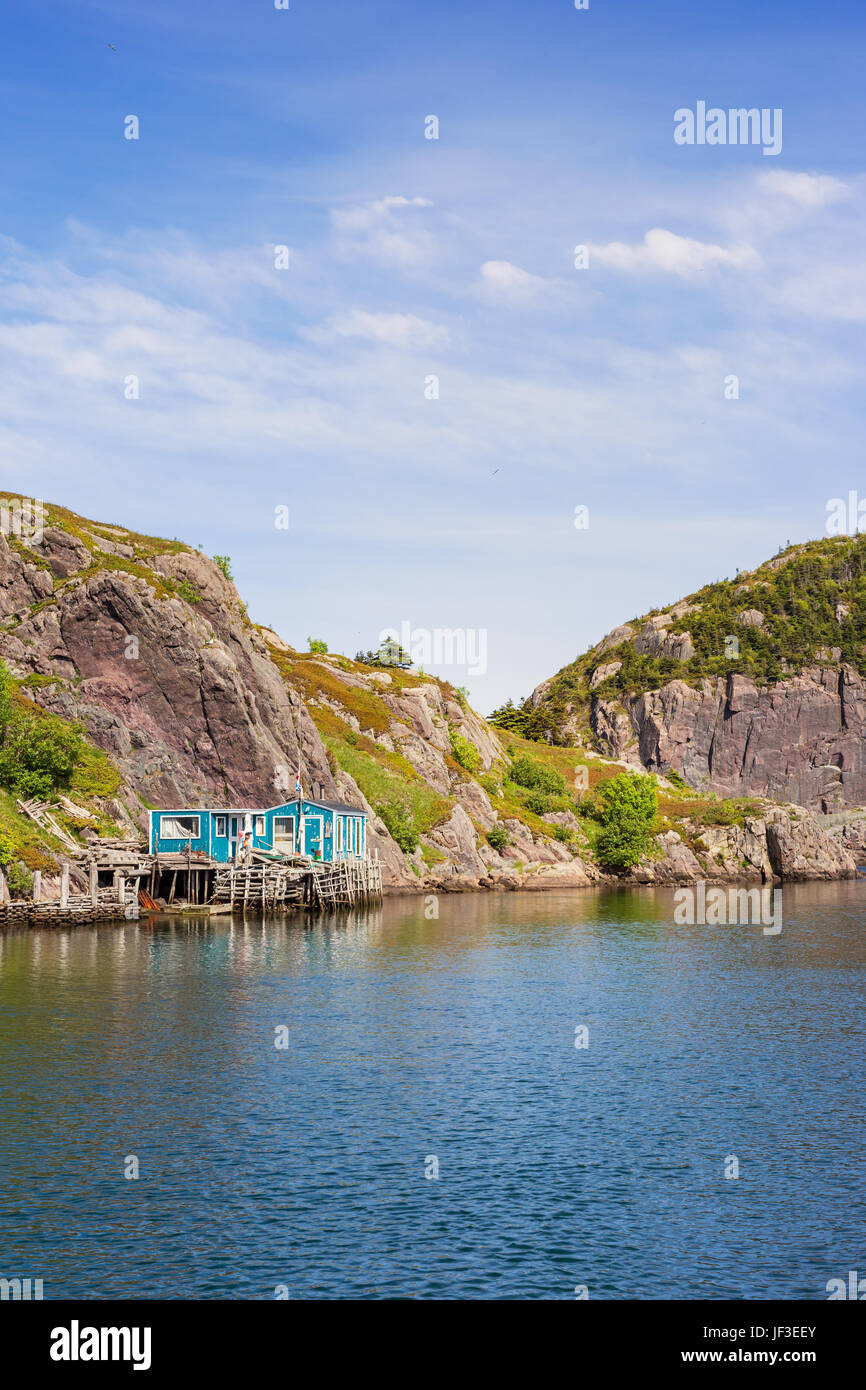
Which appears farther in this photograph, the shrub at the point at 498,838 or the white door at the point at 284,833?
the shrub at the point at 498,838

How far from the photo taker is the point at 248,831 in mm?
91625

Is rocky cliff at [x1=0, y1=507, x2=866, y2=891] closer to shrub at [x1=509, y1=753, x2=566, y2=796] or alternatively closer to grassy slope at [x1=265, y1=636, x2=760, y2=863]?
grassy slope at [x1=265, y1=636, x2=760, y2=863]

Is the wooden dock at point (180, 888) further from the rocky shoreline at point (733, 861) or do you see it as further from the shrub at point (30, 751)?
the rocky shoreline at point (733, 861)

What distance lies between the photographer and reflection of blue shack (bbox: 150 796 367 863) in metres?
90.7

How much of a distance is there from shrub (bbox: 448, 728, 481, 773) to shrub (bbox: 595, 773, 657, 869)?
18.6 metres

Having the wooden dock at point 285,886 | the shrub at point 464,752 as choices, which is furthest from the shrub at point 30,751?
the shrub at point 464,752

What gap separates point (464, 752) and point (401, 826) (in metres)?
35.0

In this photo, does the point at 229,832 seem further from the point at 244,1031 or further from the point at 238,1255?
the point at 238,1255

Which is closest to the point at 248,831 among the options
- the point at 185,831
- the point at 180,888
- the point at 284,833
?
the point at 284,833

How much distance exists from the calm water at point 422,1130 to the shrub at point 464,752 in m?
92.7

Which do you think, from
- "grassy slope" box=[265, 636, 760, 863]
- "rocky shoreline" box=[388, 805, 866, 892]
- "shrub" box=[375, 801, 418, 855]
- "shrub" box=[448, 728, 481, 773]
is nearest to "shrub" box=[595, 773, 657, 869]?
"rocky shoreline" box=[388, 805, 866, 892]

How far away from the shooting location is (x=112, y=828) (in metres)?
87.7

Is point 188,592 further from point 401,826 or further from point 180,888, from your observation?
point 180,888

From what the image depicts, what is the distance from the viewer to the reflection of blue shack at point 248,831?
90.7m
